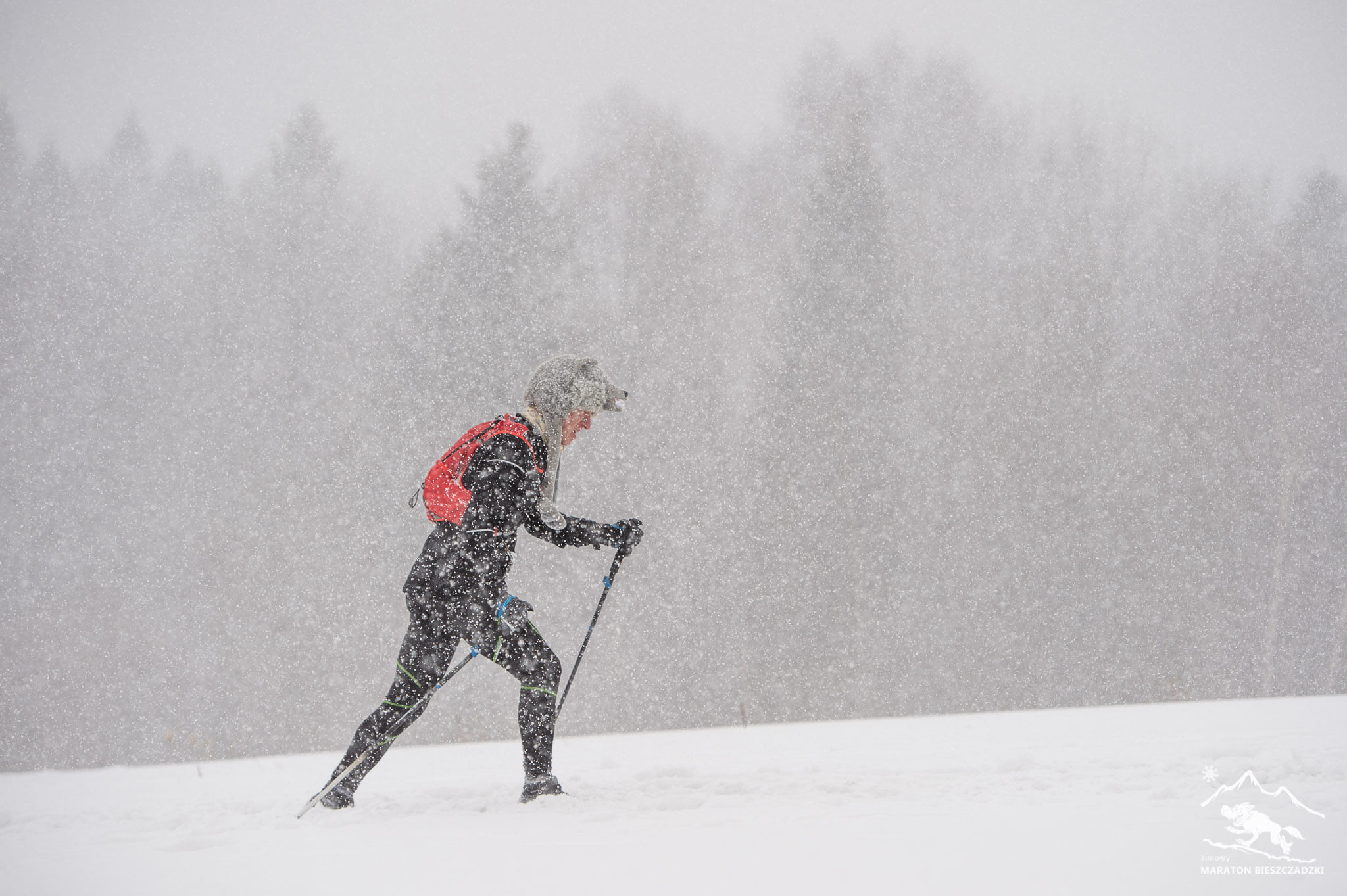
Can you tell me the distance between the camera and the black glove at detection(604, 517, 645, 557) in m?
3.44

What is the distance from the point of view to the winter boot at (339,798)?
3.16m

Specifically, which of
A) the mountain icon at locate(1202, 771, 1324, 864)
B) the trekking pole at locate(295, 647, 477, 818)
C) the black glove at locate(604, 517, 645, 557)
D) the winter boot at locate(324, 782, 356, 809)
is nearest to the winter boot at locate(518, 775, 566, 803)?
the trekking pole at locate(295, 647, 477, 818)

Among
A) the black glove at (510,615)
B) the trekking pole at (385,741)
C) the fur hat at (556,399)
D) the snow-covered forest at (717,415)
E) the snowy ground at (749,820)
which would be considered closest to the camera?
the snowy ground at (749,820)

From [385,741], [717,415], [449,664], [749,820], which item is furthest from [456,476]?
[717,415]

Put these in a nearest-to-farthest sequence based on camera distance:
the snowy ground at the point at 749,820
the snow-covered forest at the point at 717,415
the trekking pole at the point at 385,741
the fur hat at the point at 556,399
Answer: the snowy ground at the point at 749,820
the trekking pole at the point at 385,741
the fur hat at the point at 556,399
the snow-covered forest at the point at 717,415

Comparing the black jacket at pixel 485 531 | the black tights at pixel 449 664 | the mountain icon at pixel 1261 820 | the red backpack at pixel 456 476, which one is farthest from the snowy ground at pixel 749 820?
the red backpack at pixel 456 476

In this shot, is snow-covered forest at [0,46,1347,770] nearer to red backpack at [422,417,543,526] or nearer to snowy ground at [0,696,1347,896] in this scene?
snowy ground at [0,696,1347,896]

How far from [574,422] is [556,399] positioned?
0.15 m

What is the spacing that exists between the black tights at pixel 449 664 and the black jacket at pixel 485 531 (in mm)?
60

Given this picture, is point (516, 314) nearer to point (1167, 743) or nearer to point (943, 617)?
point (943, 617)

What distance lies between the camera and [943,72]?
17.3 m

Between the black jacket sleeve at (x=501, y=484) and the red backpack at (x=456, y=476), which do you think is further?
the red backpack at (x=456, y=476)

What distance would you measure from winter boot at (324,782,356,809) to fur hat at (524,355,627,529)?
3.68 ft

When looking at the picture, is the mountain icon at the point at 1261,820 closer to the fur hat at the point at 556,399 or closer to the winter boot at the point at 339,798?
the fur hat at the point at 556,399
